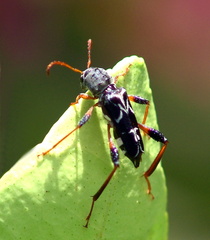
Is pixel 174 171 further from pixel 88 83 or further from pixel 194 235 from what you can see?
pixel 88 83

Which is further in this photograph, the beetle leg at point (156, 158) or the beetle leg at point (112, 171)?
the beetle leg at point (156, 158)

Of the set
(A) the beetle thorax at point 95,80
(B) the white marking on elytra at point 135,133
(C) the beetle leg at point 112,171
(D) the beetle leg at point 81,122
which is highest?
(D) the beetle leg at point 81,122

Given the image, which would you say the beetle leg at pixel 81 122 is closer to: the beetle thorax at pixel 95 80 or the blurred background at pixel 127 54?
the beetle thorax at pixel 95 80

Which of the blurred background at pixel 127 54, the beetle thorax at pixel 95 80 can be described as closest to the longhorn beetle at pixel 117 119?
the beetle thorax at pixel 95 80

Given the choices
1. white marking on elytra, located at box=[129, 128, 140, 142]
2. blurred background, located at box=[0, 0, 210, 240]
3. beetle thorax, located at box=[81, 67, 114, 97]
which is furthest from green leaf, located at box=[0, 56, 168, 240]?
blurred background, located at box=[0, 0, 210, 240]

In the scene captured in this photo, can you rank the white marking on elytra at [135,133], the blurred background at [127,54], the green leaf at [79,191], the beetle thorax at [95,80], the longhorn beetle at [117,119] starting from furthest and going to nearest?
the blurred background at [127,54]
the beetle thorax at [95,80]
the white marking on elytra at [135,133]
the longhorn beetle at [117,119]
the green leaf at [79,191]

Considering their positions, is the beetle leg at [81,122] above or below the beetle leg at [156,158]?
above

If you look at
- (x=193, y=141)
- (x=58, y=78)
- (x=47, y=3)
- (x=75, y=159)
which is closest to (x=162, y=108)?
(x=193, y=141)
